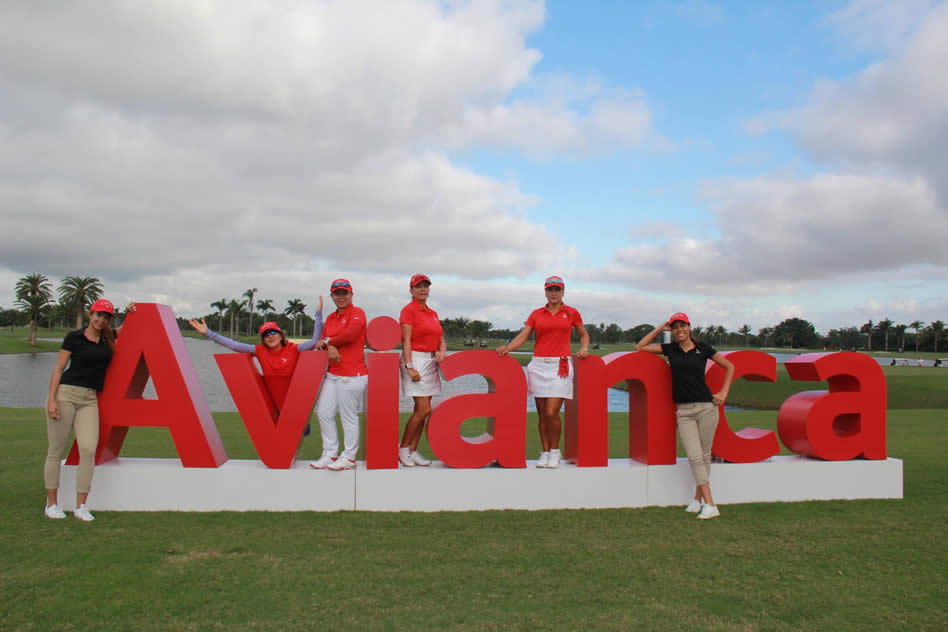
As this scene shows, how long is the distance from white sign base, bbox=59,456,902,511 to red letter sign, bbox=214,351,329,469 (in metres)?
0.24

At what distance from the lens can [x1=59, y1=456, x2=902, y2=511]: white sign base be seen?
6594 mm

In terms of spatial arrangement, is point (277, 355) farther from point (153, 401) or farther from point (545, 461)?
point (545, 461)

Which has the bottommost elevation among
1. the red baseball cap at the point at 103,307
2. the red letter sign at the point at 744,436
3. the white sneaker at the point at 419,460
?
the white sneaker at the point at 419,460

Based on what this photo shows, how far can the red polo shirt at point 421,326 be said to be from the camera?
6.92 metres

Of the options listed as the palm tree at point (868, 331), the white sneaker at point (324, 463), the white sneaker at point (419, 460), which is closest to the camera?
the white sneaker at point (324, 463)

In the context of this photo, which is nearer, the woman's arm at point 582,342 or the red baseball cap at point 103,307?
the red baseball cap at point 103,307

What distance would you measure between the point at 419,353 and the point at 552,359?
159cm

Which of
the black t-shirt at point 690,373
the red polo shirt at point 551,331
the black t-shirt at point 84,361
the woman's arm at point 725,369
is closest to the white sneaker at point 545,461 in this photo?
the red polo shirt at point 551,331

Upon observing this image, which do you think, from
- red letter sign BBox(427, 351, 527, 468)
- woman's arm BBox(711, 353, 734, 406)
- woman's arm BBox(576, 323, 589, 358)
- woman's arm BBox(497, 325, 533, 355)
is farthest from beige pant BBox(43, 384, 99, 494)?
woman's arm BBox(711, 353, 734, 406)

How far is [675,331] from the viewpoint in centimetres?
679

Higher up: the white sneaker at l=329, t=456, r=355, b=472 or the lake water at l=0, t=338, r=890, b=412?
the white sneaker at l=329, t=456, r=355, b=472

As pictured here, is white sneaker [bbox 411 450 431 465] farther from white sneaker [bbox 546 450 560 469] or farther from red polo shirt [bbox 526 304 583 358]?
red polo shirt [bbox 526 304 583 358]

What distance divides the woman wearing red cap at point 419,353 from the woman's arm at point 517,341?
0.72 metres

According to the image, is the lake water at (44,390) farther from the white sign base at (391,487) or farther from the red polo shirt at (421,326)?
the white sign base at (391,487)
